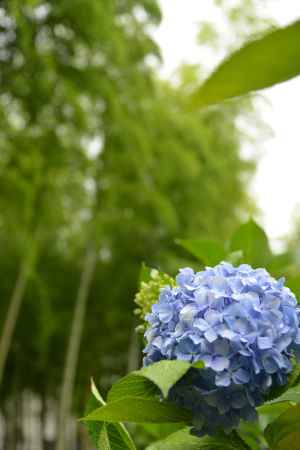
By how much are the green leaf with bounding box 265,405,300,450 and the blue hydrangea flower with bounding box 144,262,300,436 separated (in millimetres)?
30

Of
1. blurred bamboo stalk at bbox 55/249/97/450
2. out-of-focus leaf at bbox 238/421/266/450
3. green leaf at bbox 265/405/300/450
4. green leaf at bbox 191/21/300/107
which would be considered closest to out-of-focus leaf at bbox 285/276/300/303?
green leaf at bbox 265/405/300/450

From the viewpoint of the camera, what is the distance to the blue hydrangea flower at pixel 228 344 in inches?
22.3

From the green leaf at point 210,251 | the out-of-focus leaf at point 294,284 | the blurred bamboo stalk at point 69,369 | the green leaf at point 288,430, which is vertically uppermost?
the blurred bamboo stalk at point 69,369

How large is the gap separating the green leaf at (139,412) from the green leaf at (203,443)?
0.06 metres

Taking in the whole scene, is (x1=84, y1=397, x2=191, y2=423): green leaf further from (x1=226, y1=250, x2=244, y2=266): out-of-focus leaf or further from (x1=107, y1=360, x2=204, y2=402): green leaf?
(x1=226, y1=250, x2=244, y2=266): out-of-focus leaf

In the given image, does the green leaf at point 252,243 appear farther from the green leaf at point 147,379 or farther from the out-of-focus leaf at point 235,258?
the green leaf at point 147,379

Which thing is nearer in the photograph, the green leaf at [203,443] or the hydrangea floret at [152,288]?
the green leaf at [203,443]

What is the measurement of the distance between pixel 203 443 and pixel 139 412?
10 cm

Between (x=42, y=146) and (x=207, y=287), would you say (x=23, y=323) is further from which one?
(x=207, y=287)

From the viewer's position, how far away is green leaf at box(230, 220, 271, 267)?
936 mm

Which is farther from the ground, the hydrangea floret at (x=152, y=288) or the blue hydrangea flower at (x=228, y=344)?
the hydrangea floret at (x=152, y=288)

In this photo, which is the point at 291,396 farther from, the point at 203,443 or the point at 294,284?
the point at 294,284

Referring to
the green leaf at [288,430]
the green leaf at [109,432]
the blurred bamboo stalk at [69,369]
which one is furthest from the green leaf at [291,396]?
the blurred bamboo stalk at [69,369]

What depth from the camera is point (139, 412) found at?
0.58m
